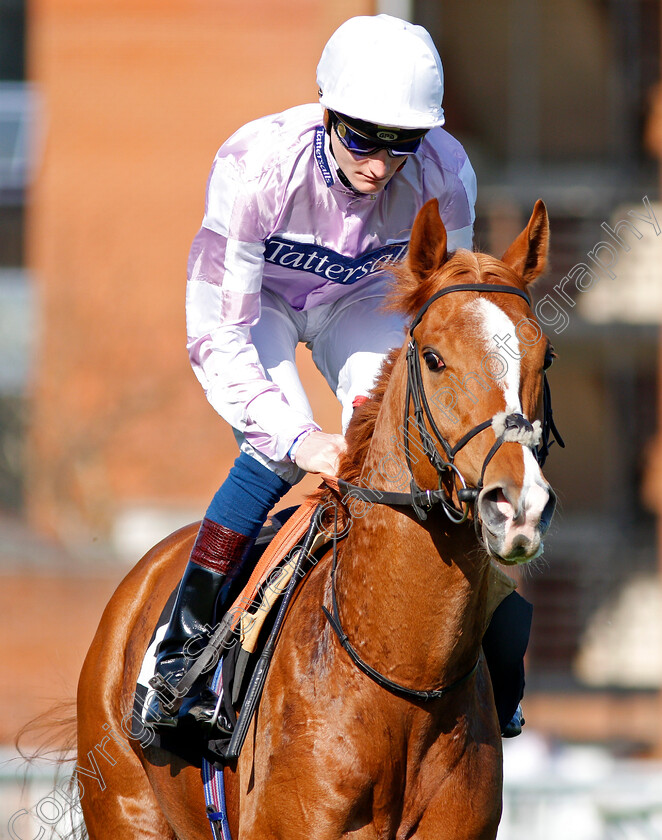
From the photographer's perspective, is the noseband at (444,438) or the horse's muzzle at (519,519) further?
the noseband at (444,438)

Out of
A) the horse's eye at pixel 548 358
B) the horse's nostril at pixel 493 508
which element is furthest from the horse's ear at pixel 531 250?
the horse's nostril at pixel 493 508

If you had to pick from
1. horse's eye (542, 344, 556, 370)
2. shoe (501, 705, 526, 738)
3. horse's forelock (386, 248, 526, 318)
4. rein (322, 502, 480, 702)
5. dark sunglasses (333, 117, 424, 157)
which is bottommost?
shoe (501, 705, 526, 738)

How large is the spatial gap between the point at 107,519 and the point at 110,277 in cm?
324

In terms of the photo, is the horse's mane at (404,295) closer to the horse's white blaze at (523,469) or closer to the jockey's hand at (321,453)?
the jockey's hand at (321,453)

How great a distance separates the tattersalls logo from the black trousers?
1173 millimetres

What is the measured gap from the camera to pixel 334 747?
3.12 m

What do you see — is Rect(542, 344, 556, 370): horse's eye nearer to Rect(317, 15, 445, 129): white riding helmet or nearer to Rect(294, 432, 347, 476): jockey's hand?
Rect(294, 432, 347, 476): jockey's hand

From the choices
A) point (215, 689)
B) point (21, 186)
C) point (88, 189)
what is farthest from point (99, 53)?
point (215, 689)

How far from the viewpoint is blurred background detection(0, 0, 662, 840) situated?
14.3 m

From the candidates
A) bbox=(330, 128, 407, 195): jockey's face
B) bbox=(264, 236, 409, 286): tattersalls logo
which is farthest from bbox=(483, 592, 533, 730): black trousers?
bbox=(330, 128, 407, 195): jockey's face

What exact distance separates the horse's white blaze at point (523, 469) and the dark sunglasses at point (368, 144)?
817 mm

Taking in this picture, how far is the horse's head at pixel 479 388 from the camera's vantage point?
2703 mm

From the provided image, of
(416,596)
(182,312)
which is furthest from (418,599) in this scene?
(182,312)

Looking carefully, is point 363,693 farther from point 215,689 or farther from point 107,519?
point 107,519
